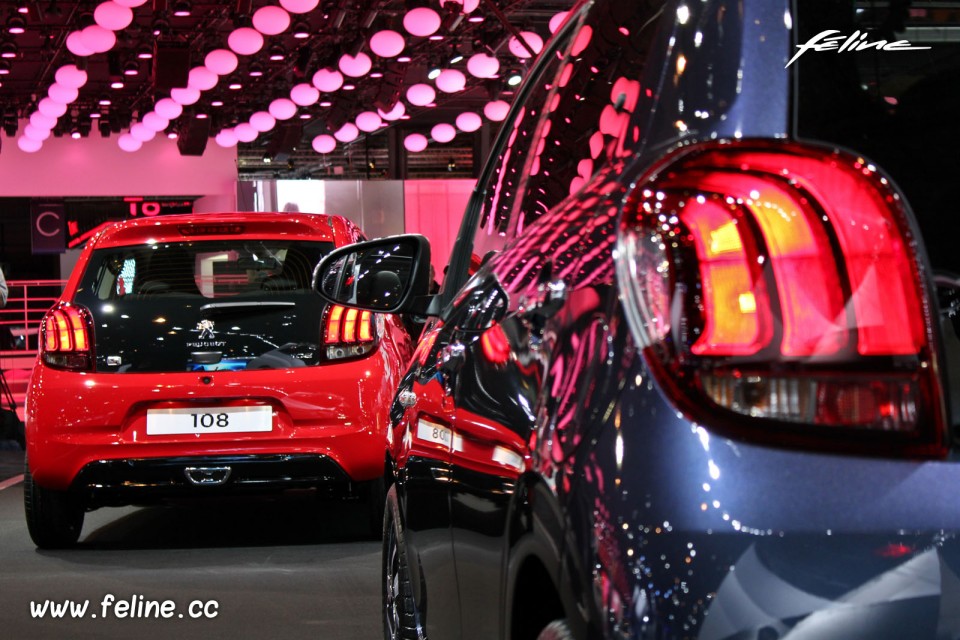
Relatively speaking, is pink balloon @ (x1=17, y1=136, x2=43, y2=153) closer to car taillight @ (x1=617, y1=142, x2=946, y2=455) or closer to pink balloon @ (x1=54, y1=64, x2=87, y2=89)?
pink balloon @ (x1=54, y1=64, x2=87, y2=89)

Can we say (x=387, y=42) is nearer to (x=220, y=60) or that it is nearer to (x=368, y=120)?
(x=220, y=60)

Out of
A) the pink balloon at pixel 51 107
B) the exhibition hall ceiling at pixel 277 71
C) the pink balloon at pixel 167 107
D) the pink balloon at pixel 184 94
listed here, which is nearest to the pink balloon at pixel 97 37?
the exhibition hall ceiling at pixel 277 71

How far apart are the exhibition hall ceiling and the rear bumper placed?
6.10 m

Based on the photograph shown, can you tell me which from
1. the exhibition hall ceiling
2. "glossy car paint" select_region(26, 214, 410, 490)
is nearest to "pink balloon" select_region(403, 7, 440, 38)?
the exhibition hall ceiling

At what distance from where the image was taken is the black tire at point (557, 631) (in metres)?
1.27

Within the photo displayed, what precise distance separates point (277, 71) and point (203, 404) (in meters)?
18.7

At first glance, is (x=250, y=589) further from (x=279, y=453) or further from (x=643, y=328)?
(x=643, y=328)

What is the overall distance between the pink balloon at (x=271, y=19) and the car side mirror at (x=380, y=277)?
1042 centimetres

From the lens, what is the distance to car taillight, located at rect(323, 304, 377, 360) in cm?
541

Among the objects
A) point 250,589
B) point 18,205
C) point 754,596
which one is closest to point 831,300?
point 754,596

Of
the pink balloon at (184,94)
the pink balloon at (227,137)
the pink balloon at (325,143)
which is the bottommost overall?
the pink balloon at (325,143)

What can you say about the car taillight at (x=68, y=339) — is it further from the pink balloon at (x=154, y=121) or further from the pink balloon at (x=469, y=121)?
the pink balloon at (x=154, y=121)

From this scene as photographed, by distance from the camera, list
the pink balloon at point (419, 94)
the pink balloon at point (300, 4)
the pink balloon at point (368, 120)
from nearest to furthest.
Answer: the pink balloon at point (300, 4) → the pink balloon at point (419, 94) → the pink balloon at point (368, 120)

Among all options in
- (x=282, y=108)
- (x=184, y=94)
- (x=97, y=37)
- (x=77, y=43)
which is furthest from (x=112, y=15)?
(x=282, y=108)
